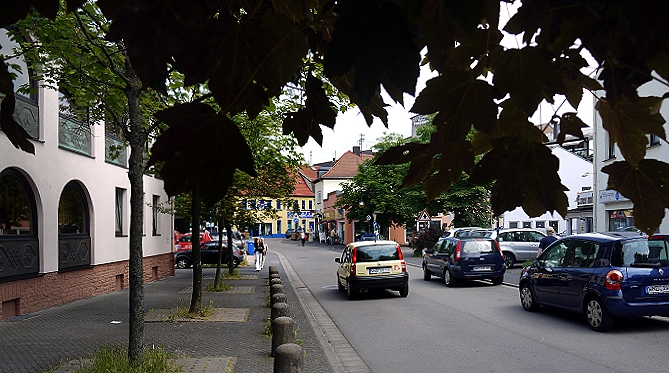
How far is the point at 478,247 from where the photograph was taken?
19.8 metres

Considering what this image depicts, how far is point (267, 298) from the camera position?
54.9 ft

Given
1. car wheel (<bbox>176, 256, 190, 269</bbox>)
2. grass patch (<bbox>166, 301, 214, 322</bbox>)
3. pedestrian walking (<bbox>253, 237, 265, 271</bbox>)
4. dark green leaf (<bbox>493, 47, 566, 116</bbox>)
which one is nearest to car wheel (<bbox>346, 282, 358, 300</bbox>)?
grass patch (<bbox>166, 301, 214, 322</bbox>)

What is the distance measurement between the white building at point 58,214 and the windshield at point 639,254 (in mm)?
7922

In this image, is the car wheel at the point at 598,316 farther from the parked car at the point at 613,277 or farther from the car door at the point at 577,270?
the car door at the point at 577,270

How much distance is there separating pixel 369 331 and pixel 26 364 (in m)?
6.03

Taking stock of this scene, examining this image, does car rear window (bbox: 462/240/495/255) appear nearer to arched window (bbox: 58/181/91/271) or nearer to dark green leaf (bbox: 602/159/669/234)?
arched window (bbox: 58/181/91/271)

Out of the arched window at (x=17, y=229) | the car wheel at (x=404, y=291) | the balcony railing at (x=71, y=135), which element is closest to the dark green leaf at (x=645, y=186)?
the arched window at (x=17, y=229)

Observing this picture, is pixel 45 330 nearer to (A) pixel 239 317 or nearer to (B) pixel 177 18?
(A) pixel 239 317

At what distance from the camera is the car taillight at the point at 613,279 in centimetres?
1042

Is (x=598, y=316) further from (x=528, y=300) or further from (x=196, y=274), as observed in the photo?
(x=196, y=274)

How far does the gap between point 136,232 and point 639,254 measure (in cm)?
824

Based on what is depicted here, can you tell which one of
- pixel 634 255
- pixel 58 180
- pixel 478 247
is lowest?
pixel 478 247

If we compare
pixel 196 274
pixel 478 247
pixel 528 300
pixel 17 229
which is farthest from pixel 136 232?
pixel 478 247

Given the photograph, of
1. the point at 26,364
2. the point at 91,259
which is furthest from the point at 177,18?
the point at 91,259
